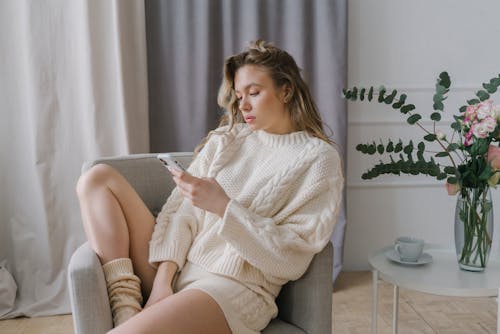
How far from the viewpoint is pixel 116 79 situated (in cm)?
254

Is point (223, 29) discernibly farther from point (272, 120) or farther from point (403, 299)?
point (403, 299)

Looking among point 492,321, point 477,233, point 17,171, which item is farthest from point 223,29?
point 492,321

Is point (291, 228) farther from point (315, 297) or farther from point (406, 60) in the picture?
point (406, 60)

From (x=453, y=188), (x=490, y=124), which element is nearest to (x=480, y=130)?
(x=490, y=124)

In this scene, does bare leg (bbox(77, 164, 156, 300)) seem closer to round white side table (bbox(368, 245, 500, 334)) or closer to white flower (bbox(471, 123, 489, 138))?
round white side table (bbox(368, 245, 500, 334))

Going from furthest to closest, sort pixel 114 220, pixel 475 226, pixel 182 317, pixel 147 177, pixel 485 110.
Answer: pixel 147 177
pixel 475 226
pixel 485 110
pixel 114 220
pixel 182 317

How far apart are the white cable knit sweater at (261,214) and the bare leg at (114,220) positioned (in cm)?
5

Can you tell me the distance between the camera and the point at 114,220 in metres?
1.54

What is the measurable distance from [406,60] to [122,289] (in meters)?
2.13

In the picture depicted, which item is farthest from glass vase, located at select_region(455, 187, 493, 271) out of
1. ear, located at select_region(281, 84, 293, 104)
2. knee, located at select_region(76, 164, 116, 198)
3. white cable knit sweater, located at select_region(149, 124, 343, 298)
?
knee, located at select_region(76, 164, 116, 198)

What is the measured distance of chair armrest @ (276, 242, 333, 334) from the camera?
4.79 ft

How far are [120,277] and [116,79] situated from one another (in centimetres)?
135

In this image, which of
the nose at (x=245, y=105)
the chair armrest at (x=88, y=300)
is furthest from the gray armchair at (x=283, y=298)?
the nose at (x=245, y=105)

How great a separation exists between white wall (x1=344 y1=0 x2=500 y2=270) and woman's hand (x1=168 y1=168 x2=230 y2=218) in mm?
1582
